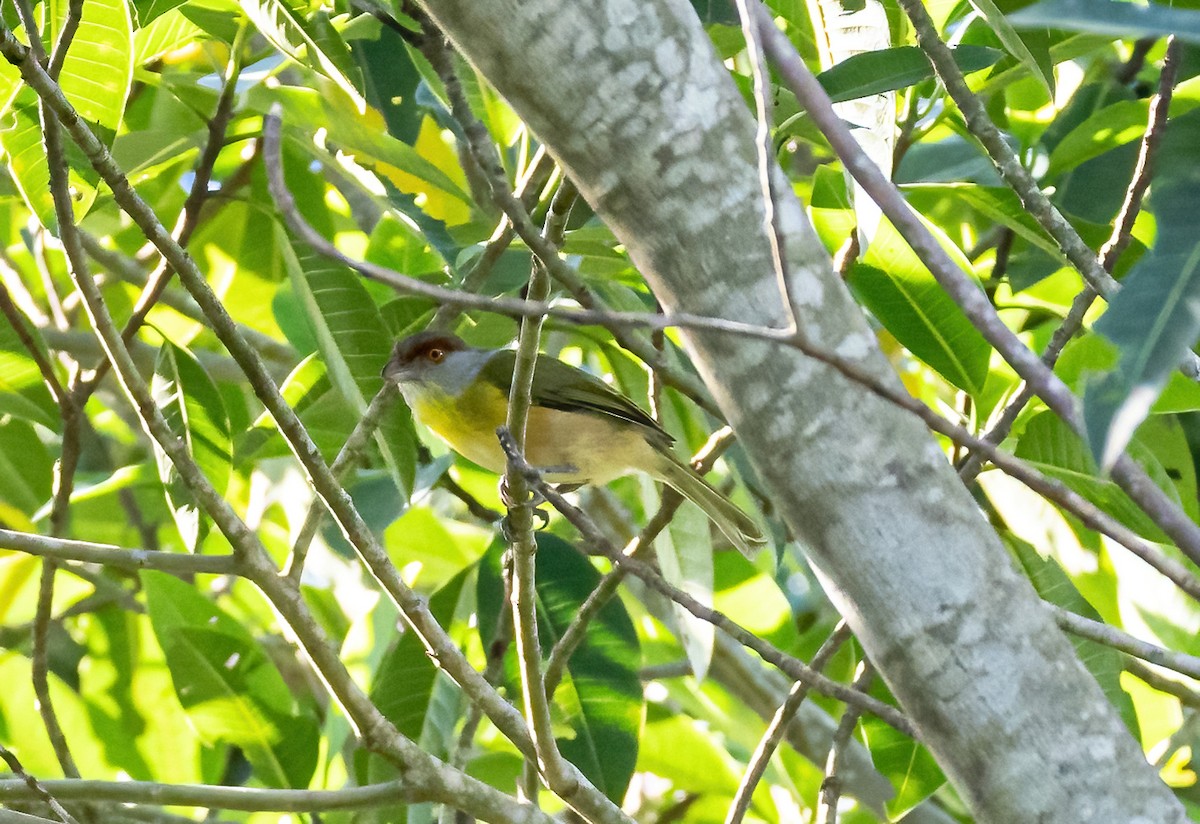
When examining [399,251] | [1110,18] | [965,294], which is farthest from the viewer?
[399,251]

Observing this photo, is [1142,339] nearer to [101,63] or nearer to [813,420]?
[813,420]

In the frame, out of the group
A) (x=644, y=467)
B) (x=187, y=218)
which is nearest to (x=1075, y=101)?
(x=644, y=467)

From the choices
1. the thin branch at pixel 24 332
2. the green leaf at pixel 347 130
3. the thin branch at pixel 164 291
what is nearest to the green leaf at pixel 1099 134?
the green leaf at pixel 347 130

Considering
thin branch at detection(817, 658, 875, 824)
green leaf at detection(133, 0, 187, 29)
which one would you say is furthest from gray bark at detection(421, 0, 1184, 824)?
green leaf at detection(133, 0, 187, 29)

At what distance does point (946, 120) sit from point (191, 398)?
2260mm

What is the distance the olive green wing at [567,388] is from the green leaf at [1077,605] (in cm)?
133

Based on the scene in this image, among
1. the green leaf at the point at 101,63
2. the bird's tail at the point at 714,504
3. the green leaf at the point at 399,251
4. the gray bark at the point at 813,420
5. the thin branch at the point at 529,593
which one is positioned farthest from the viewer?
the green leaf at the point at 399,251

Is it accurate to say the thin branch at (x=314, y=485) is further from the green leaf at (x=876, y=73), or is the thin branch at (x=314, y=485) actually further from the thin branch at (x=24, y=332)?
the green leaf at (x=876, y=73)

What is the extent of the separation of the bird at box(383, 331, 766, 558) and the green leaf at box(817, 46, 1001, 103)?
1.45 meters

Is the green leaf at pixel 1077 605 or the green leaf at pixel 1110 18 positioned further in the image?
the green leaf at pixel 1077 605

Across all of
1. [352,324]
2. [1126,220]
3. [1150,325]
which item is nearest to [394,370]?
[352,324]

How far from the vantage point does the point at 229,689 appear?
3611 millimetres

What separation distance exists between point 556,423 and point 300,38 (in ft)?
6.22

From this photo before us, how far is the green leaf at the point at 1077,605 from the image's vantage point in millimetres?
3238
